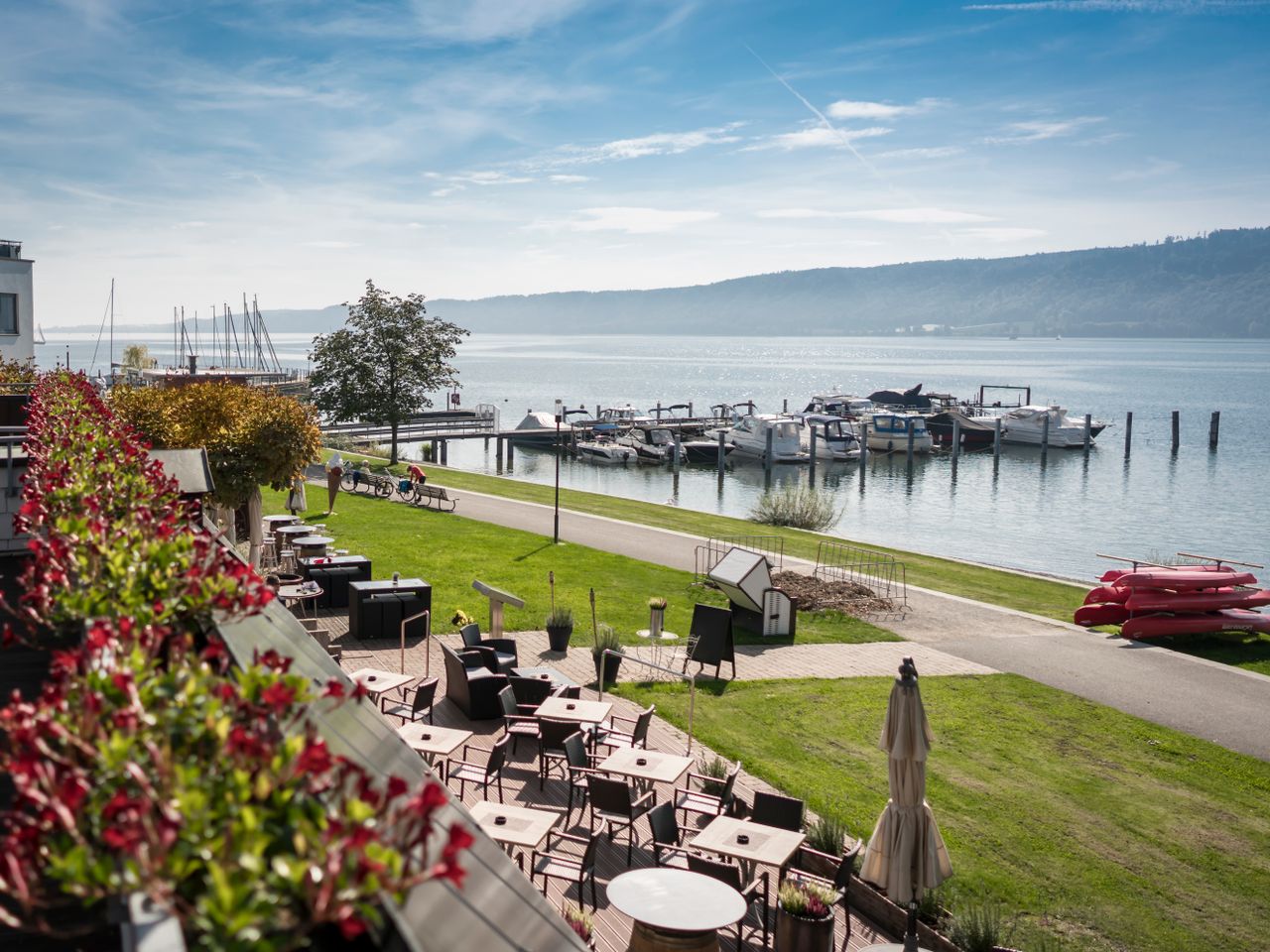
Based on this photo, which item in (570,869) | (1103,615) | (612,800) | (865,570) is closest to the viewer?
(570,869)

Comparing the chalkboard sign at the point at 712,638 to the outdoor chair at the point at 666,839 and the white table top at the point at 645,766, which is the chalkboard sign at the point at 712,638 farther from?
the outdoor chair at the point at 666,839

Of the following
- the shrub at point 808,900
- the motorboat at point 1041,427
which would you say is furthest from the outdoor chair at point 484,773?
the motorboat at point 1041,427

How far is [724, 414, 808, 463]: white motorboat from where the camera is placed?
70188 mm

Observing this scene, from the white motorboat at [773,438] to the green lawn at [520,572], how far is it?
40451 millimetres

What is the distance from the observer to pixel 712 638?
17.8 meters

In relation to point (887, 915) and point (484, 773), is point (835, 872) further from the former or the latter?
point (484, 773)

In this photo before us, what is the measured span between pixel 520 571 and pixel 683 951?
17324 mm

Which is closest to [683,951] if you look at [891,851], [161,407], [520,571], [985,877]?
[891,851]

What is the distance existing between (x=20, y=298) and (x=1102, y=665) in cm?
3919

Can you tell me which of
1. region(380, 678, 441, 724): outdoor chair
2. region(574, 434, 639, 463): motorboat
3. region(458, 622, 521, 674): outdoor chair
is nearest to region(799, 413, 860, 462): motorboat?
region(574, 434, 639, 463): motorboat

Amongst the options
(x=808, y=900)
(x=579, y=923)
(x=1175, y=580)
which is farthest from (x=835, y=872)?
(x=1175, y=580)

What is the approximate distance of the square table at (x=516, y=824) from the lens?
9.47 meters

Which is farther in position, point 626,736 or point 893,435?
point 893,435

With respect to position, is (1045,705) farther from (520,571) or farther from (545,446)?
(545,446)
